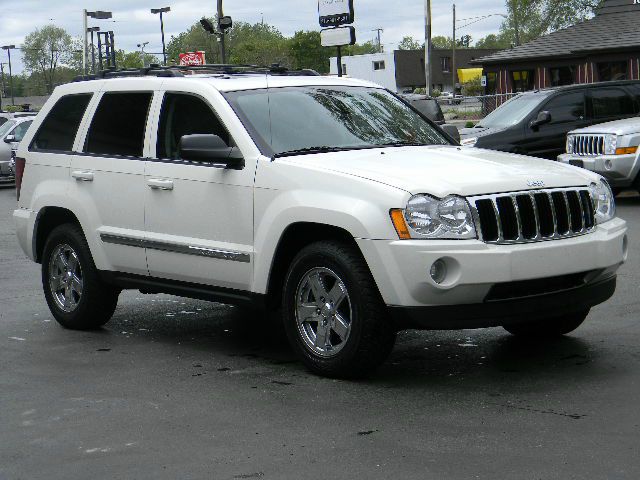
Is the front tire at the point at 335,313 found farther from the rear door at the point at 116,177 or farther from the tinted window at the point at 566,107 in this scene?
the tinted window at the point at 566,107

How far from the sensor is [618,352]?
290 inches

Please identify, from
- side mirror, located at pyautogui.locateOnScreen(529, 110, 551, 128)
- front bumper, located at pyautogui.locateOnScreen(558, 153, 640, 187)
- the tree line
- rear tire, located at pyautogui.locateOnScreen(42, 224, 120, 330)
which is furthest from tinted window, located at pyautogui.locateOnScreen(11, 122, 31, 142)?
the tree line

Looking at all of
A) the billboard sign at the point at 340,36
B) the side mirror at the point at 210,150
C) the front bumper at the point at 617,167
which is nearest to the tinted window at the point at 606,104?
the front bumper at the point at 617,167

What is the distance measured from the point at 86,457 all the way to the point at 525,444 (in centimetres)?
197

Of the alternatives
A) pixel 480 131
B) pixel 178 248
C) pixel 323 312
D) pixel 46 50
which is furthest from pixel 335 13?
pixel 46 50

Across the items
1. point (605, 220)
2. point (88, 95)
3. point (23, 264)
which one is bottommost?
point (23, 264)

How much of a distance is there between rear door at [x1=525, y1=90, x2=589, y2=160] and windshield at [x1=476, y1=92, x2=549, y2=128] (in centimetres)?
22

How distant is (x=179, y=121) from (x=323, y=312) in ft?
6.29

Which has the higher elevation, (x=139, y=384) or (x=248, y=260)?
(x=248, y=260)

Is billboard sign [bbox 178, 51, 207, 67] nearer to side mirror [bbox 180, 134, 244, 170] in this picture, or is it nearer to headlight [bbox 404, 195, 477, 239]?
side mirror [bbox 180, 134, 244, 170]

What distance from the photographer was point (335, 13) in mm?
22047

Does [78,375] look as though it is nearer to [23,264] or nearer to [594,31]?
[23,264]

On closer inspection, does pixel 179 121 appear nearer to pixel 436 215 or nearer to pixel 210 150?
pixel 210 150

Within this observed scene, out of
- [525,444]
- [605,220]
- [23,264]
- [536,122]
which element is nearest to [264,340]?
[605,220]
